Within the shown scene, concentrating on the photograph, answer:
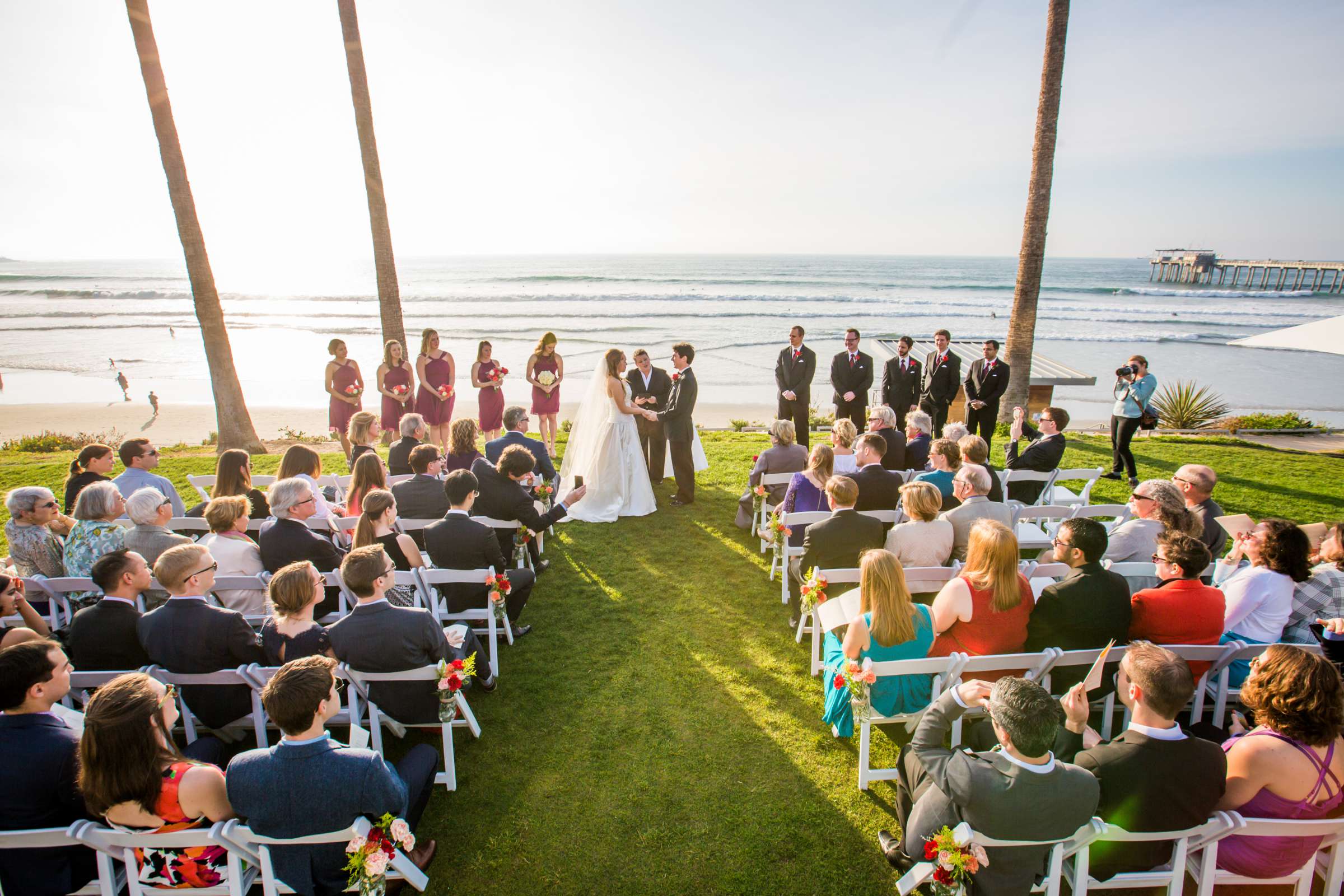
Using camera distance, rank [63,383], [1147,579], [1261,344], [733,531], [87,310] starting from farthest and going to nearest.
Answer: [87,310] → [63,383] → [1261,344] → [733,531] → [1147,579]

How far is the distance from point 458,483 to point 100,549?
8.26 feet

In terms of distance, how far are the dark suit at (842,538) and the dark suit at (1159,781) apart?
2.23 m

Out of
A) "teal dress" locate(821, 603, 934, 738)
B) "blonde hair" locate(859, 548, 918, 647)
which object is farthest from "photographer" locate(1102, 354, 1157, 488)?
"blonde hair" locate(859, 548, 918, 647)

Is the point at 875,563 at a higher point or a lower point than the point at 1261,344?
lower

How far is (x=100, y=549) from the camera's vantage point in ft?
15.4

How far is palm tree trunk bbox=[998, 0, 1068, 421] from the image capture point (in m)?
10.5

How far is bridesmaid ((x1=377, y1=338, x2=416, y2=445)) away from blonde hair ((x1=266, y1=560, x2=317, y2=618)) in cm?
620

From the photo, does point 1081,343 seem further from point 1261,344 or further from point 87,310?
point 87,310

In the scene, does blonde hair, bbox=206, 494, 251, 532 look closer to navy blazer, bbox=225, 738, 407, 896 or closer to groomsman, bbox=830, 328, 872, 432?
navy blazer, bbox=225, 738, 407, 896

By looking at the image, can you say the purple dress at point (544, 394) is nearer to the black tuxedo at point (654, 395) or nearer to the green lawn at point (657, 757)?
the black tuxedo at point (654, 395)

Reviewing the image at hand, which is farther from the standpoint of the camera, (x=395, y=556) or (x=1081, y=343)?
(x=1081, y=343)

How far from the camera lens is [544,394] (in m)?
9.87

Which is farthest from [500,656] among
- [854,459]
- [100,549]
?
[854,459]

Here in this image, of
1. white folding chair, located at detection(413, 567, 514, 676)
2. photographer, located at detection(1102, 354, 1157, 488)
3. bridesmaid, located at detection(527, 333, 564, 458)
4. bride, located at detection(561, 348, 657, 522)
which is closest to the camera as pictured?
white folding chair, located at detection(413, 567, 514, 676)
